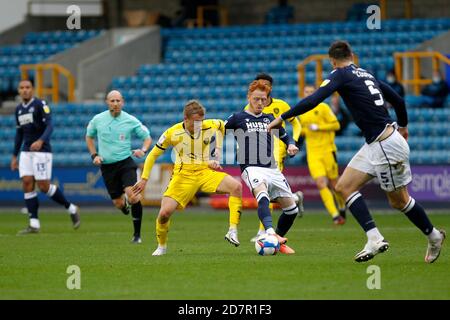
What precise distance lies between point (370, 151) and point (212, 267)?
2.13m

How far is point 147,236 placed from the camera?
17.7 meters

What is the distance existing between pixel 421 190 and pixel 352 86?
42.9ft

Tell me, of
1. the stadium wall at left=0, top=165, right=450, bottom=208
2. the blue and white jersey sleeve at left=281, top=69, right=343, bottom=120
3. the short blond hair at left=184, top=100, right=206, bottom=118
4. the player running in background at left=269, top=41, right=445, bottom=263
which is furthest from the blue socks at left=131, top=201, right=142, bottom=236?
the stadium wall at left=0, top=165, right=450, bottom=208

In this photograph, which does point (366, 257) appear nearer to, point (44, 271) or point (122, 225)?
point (44, 271)

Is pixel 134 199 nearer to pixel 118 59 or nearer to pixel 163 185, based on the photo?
pixel 163 185

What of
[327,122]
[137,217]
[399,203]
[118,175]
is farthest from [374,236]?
[327,122]

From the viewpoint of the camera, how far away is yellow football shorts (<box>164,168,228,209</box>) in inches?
550

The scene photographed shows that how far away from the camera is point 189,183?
46.2ft

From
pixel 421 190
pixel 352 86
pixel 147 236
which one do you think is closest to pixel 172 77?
pixel 421 190

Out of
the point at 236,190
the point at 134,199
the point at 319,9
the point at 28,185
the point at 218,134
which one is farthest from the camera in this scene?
the point at 319,9

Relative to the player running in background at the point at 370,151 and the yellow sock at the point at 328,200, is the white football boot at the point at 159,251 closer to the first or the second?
the player running in background at the point at 370,151

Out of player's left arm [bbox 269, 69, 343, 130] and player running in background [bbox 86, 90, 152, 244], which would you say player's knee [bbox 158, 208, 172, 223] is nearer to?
player's left arm [bbox 269, 69, 343, 130]

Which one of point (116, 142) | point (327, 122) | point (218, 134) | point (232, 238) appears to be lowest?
point (232, 238)

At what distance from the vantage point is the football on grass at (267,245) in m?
13.2
